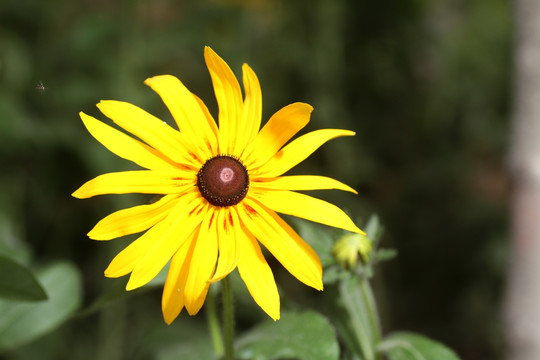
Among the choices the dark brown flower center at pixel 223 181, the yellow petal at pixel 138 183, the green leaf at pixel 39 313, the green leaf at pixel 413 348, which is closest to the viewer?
the yellow petal at pixel 138 183

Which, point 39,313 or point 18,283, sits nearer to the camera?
point 18,283

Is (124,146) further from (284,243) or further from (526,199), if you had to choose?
(526,199)

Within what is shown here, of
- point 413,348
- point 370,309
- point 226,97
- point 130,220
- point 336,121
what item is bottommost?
point 413,348

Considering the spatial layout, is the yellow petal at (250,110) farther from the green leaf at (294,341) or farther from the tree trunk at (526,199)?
the tree trunk at (526,199)

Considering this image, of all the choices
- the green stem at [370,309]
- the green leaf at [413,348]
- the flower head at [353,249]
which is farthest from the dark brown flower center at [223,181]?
the green leaf at [413,348]

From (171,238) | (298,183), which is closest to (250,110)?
(298,183)

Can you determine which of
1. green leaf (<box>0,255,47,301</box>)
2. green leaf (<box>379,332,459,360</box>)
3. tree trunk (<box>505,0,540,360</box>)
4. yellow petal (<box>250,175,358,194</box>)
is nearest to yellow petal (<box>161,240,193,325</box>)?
yellow petal (<box>250,175,358,194</box>)

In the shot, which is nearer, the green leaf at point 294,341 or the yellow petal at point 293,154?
the yellow petal at point 293,154
